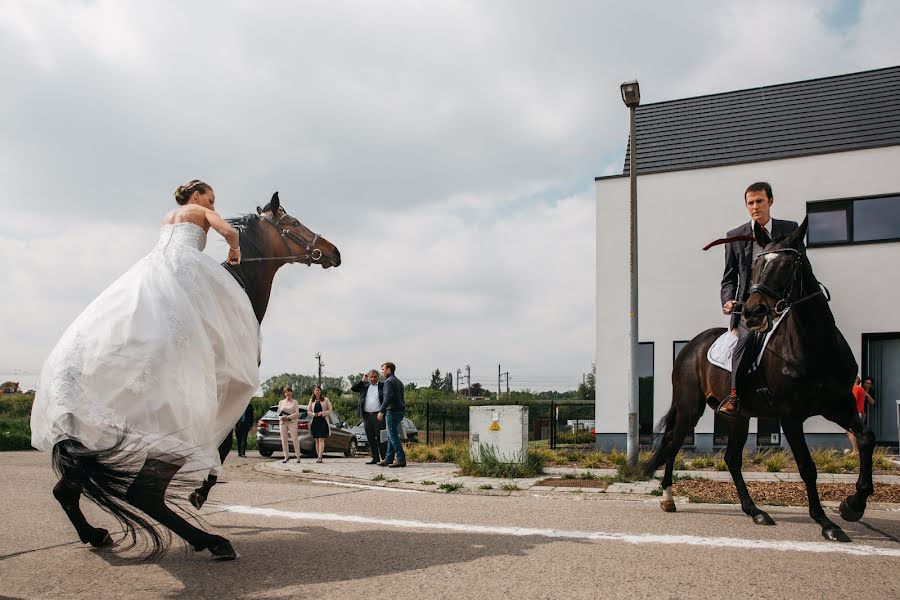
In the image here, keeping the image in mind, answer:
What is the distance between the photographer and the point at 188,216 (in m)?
5.20

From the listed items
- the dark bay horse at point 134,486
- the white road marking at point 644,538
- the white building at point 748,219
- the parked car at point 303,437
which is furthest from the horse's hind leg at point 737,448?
the parked car at point 303,437

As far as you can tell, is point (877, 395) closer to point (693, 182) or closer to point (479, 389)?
point (693, 182)

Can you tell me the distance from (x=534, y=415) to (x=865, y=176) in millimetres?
17272

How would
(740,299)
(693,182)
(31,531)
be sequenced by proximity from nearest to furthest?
1. (31,531)
2. (740,299)
3. (693,182)

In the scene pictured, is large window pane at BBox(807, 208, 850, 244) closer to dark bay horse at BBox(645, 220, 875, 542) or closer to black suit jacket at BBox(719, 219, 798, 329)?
black suit jacket at BBox(719, 219, 798, 329)

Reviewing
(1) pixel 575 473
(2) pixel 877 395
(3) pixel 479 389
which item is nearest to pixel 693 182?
(2) pixel 877 395

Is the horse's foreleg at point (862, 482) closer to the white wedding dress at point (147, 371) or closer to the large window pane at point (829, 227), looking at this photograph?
the white wedding dress at point (147, 371)

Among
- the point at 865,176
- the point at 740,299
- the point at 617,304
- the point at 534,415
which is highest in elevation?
the point at 865,176

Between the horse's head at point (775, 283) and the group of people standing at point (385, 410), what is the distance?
31.4 ft

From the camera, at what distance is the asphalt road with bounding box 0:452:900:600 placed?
4047 millimetres

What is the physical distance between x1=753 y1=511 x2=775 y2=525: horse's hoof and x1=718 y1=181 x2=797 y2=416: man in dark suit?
2.85 ft

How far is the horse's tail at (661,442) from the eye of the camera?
7.79 m

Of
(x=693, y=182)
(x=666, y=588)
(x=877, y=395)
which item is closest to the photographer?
(x=666, y=588)

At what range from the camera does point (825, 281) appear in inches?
663
